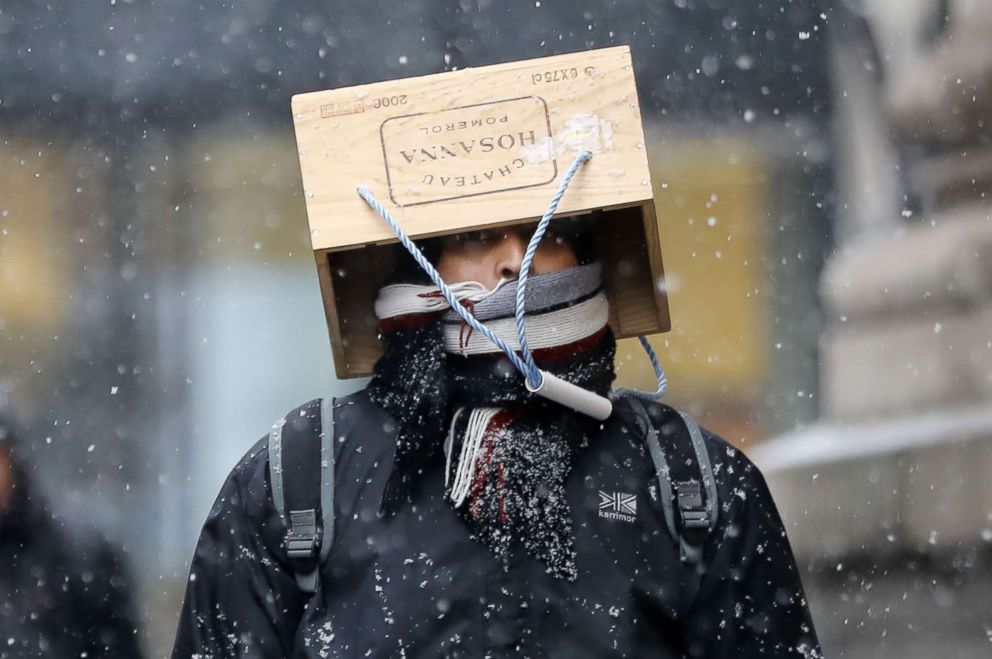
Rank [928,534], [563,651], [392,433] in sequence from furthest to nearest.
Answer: [928,534] < [392,433] < [563,651]

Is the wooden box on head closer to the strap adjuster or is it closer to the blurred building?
the strap adjuster

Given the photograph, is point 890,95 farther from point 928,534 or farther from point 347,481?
point 347,481

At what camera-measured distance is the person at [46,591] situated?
5645 millimetres

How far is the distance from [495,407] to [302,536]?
18.4 inches

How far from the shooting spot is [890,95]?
6047mm

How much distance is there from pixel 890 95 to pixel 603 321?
3.64 m

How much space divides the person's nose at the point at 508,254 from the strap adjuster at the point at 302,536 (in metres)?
0.61

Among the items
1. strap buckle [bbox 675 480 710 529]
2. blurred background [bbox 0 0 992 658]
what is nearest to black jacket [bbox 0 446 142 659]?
blurred background [bbox 0 0 992 658]

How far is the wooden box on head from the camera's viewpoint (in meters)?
2.66

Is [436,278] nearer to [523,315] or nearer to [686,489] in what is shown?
[523,315]

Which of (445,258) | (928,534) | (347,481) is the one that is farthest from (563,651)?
(928,534)

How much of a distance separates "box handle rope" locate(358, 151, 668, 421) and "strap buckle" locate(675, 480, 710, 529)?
0.24 m

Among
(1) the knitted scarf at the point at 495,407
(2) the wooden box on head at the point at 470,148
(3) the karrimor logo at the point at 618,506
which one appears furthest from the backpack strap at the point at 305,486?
(3) the karrimor logo at the point at 618,506

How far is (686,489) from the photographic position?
2789mm
